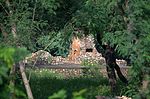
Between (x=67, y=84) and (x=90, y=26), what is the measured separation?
6.36 m

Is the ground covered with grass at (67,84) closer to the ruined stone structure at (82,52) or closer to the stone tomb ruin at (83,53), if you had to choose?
the stone tomb ruin at (83,53)

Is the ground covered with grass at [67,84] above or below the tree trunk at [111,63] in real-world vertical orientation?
below

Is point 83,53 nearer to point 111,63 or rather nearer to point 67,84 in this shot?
point 67,84

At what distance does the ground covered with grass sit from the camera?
12.2 m

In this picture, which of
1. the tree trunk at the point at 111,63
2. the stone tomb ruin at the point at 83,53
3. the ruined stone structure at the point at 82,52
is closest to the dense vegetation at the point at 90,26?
the tree trunk at the point at 111,63

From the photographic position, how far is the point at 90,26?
8.28m

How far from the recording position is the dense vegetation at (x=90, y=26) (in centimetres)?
614

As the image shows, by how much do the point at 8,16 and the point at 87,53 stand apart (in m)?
14.6

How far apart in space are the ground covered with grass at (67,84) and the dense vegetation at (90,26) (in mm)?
2550

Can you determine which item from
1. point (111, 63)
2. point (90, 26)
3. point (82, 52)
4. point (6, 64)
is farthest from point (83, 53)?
point (6, 64)

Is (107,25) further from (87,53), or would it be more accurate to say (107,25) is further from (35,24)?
(87,53)

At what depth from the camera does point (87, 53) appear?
866 inches

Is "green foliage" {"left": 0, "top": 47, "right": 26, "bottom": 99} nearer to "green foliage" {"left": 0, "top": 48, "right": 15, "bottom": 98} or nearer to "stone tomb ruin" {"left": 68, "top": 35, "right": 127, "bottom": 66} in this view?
"green foliage" {"left": 0, "top": 48, "right": 15, "bottom": 98}

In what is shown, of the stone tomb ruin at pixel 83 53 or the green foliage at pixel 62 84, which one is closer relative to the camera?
the green foliage at pixel 62 84
